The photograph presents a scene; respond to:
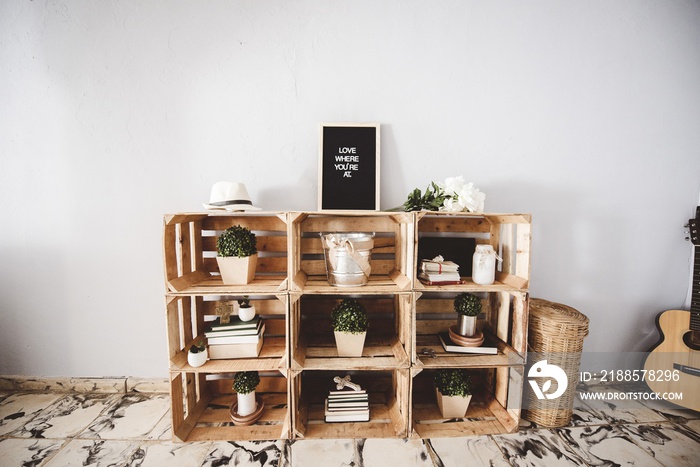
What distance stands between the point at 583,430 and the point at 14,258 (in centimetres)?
411

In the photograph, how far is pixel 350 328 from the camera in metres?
1.83

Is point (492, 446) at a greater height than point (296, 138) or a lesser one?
lesser

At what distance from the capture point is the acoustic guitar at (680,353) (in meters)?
2.14

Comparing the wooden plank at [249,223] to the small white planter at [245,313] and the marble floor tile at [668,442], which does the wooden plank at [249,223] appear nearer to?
the small white planter at [245,313]

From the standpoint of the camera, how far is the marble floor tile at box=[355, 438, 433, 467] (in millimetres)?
1655

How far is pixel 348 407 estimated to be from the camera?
1944 millimetres

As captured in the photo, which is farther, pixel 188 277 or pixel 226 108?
pixel 226 108

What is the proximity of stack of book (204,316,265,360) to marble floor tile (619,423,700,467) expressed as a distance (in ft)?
7.97

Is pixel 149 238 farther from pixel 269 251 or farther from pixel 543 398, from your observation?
pixel 543 398

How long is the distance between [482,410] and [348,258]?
1435 millimetres

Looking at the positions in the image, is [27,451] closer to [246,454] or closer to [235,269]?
[246,454]

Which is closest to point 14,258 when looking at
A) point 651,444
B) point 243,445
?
point 243,445

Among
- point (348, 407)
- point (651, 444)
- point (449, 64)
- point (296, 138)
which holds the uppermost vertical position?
point (449, 64)

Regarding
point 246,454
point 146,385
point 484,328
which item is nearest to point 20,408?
point 146,385
